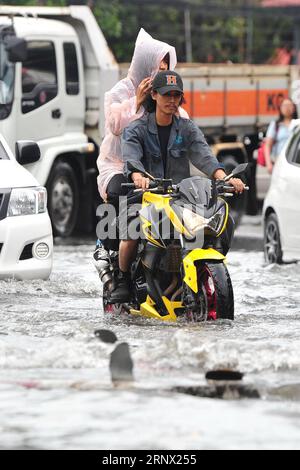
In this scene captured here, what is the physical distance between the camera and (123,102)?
10.6m

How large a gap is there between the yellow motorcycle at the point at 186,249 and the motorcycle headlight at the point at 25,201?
2137 millimetres

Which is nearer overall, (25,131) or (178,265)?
(178,265)

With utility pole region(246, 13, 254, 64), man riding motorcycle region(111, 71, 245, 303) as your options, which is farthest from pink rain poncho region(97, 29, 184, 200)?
utility pole region(246, 13, 254, 64)

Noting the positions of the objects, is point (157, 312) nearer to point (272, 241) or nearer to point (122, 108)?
point (122, 108)

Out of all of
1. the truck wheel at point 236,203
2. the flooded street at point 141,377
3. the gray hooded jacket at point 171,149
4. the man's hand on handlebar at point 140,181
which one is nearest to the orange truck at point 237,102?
the truck wheel at point 236,203

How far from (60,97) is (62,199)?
1.29 meters

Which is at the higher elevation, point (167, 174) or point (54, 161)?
point (167, 174)

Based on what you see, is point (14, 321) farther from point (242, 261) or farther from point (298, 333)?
point (242, 261)

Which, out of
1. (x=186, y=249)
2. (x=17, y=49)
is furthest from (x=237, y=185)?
(x=17, y=49)

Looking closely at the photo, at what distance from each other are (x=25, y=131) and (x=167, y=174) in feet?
26.0

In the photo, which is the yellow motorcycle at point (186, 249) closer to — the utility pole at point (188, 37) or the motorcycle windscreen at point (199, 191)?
the motorcycle windscreen at point (199, 191)

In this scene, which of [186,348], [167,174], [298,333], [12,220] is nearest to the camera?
[186,348]

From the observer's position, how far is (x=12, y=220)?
12.1 meters

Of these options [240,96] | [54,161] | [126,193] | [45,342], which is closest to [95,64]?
[54,161]
